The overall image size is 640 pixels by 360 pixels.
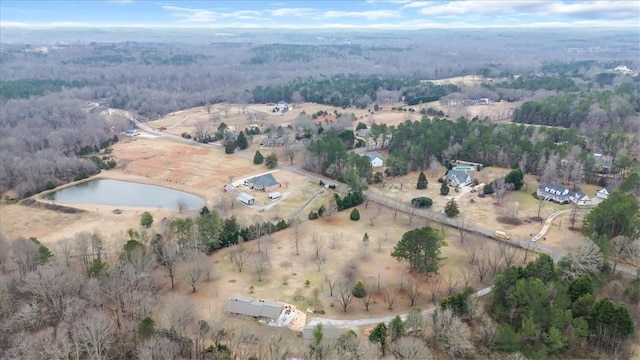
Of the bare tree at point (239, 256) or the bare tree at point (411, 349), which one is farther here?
the bare tree at point (239, 256)

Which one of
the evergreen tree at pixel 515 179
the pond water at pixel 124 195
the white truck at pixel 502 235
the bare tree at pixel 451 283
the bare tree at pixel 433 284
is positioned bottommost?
the pond water at pixel 124 195

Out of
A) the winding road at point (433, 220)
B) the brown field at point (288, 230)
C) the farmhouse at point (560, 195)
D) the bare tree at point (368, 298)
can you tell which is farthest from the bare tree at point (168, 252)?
the farmhouse at point (560, 195)

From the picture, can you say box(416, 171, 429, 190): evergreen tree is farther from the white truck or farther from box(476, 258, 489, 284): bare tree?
box(476, 258, 489, 284): bare tree

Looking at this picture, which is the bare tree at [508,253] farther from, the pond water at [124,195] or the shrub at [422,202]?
the pond water at [124,195]

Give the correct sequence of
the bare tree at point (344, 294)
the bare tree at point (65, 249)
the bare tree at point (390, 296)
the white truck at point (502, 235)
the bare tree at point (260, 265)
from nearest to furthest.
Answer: the bare tree at point (344, 294)
the bare tree at point (390, 296)
the bare tree at point (260, 265)
the bare tree at point (65, 249)
the white truck at point (502, 235)

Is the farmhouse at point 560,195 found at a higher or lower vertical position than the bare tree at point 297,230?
higher

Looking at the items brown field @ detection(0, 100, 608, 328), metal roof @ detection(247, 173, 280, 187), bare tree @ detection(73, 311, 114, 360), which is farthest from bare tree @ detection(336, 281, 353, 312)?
metal roof @ detection(247, 173, 280, 187)

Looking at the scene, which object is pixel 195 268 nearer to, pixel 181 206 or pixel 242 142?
pixel 181 206

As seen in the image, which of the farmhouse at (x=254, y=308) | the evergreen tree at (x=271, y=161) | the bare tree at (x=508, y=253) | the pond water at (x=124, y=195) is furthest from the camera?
the evergreen tree at (x=271, y=161)
